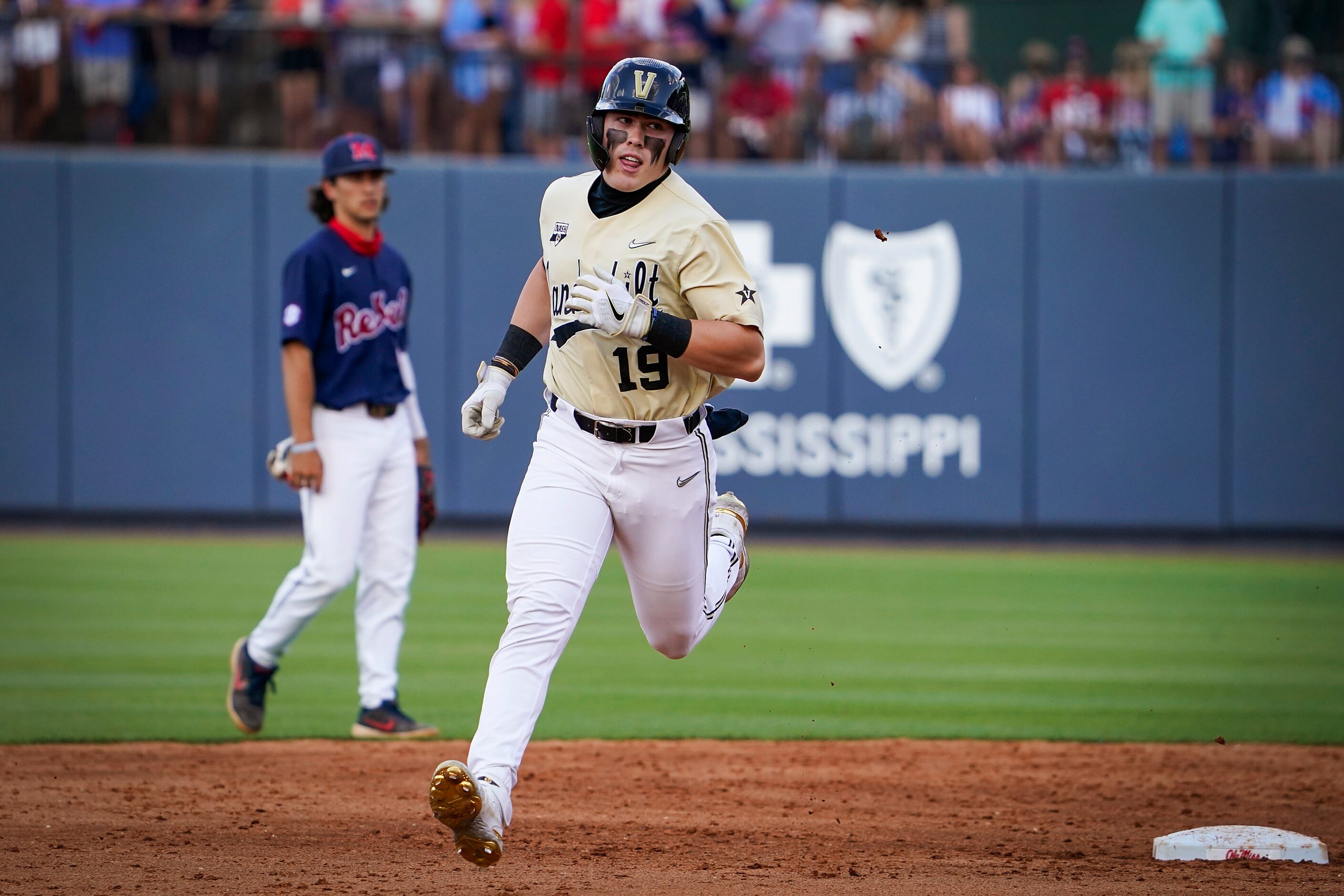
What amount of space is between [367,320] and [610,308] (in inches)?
93.1

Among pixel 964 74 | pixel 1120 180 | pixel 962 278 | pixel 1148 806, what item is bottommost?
pixel 1148 806

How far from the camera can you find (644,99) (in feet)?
14.2

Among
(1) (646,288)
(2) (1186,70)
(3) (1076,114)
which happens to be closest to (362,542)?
(1) (646,288)

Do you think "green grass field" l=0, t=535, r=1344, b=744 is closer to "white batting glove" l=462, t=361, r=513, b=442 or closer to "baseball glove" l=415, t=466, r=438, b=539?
"baseball glove" l=415, t=466, r=438, b=539

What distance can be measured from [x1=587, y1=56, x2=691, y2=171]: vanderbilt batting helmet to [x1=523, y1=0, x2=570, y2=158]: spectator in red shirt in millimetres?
9253

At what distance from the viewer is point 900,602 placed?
33.5 ft

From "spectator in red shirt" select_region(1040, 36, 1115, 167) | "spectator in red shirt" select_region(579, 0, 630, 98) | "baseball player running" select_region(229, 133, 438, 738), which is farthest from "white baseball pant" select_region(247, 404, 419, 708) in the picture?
"spectator in red shirt" select_region(1040, 36, 1115, 167)

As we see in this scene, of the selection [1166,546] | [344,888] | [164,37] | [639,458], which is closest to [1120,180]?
[1166,546]

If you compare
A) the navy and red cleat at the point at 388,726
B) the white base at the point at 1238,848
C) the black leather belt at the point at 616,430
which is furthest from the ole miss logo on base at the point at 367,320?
the white base at the point at 1238,848

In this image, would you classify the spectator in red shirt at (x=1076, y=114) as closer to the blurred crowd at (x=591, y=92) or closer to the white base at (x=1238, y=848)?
the blurred crowd at (x=591, y=92)

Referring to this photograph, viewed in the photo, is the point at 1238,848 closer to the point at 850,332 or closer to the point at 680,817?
the point at 680,817

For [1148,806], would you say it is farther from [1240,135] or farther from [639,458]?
[1240,135]

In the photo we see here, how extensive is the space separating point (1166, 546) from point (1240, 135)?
3601 millimetres

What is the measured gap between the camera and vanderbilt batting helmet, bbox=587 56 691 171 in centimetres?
434
